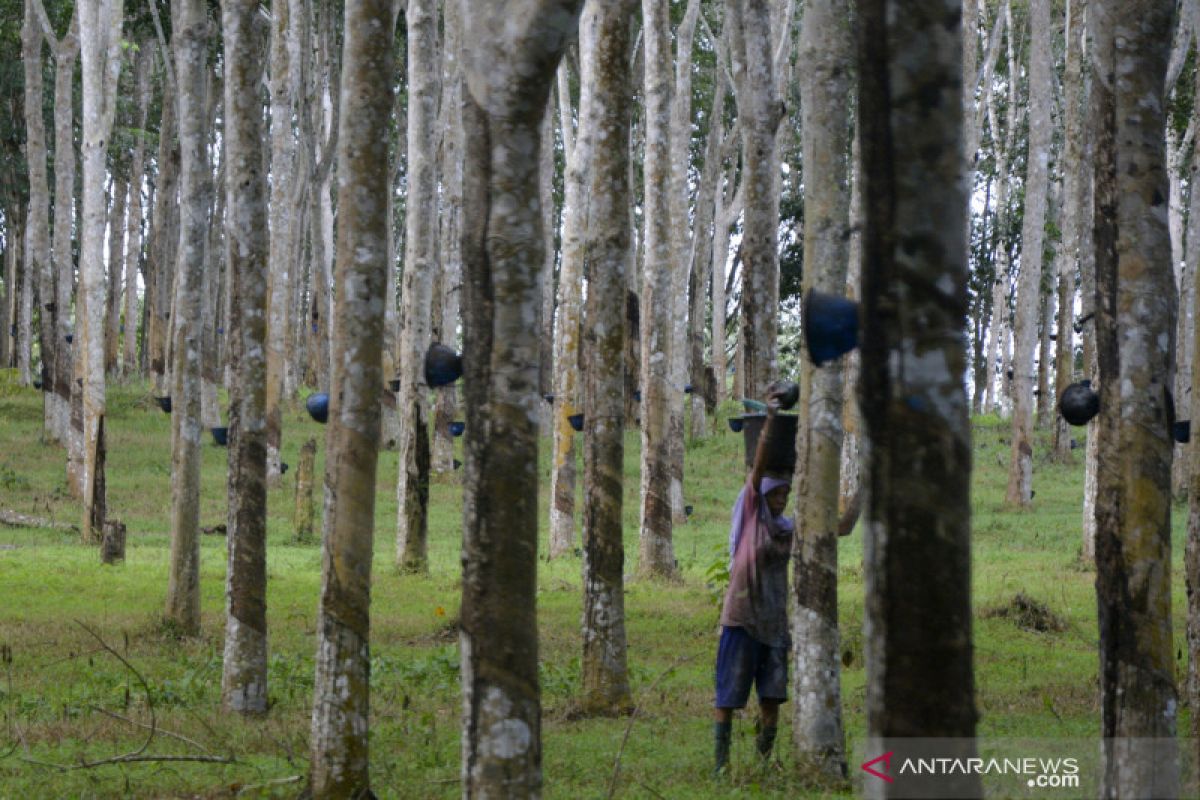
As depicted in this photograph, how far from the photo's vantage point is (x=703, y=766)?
7.14 m

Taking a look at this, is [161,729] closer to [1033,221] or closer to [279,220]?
[1033,221]

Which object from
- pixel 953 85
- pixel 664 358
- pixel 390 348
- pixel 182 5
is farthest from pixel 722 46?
pixel 953 85

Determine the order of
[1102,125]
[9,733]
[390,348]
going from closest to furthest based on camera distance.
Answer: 1. [1102,125]
2. [9,733]
3. [390,348]

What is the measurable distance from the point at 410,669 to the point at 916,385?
716 centimetres

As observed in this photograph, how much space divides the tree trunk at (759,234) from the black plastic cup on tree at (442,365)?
3.22 meters

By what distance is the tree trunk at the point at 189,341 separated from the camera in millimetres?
A: 10312

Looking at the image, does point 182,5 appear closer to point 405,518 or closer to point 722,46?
point 405,518

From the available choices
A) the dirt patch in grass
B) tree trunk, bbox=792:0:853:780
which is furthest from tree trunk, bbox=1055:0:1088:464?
tree trunk, bbox=792:0:853:780

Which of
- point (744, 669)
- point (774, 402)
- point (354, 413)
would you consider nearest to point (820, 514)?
point (774, 402)

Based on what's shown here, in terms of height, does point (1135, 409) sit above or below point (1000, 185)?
below

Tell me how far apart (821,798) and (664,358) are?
895 centimetres

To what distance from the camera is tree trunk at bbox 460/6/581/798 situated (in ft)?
15.0

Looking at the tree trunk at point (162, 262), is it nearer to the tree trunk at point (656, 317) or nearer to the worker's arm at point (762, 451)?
the tree trunk at point (656, 317)

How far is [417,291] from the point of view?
53.2 feet
